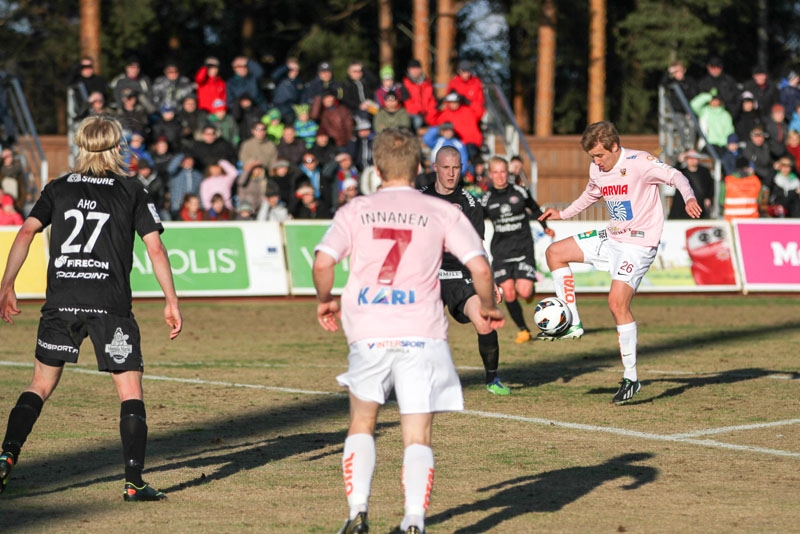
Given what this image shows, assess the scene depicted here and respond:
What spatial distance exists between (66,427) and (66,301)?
2880 millimetres

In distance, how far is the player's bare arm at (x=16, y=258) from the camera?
6715 millimetres

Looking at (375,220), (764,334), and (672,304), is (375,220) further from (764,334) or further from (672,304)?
(672,304)

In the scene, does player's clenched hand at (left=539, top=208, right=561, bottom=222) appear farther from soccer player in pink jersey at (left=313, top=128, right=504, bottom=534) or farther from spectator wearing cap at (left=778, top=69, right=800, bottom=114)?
spectator wearing cap at (left=778, top=69, right=800, bottom=114)

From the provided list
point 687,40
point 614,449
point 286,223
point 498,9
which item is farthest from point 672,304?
point 498,9

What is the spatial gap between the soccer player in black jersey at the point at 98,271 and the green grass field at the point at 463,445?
1.44 ft

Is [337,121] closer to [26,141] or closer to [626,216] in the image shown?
[26,141]

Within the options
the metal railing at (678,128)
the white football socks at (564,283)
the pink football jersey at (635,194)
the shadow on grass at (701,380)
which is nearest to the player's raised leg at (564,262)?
the white football socks at (564,283)

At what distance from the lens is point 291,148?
22.9m

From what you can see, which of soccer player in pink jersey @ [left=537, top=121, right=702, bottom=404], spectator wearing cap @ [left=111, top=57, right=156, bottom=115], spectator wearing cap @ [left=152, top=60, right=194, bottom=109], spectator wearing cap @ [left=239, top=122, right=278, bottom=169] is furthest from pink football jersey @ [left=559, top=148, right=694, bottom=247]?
spectator wearing cap @ [left=152, top=60, right=194, bottom=109]

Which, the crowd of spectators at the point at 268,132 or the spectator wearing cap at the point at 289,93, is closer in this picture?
the crowd of spectators at the point at 268,132

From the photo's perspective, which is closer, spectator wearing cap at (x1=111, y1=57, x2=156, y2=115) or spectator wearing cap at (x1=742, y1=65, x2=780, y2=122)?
spectator wearing cap at (x1=111, y1=57, x2=156, y2=115)

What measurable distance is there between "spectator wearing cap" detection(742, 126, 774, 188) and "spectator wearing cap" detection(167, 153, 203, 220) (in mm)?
10939

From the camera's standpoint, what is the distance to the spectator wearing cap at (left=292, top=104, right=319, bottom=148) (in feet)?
77.6

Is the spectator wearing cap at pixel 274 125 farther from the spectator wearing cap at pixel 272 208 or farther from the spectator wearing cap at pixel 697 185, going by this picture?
the spectator wearing cap at pixel 697 185
